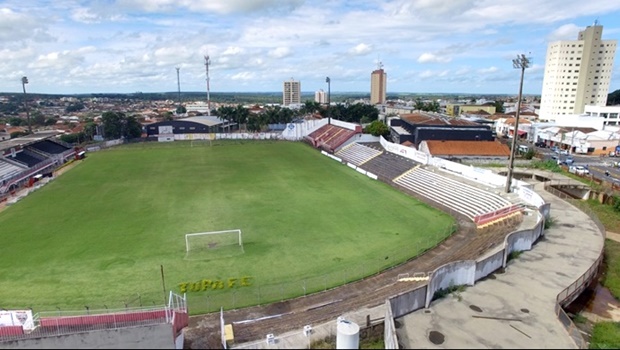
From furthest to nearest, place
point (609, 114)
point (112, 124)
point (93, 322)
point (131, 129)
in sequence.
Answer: point (131, 129) < point (609, 114) < point (112, 124) < point (93, 322)

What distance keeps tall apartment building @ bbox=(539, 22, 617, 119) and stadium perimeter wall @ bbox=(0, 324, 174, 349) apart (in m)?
108

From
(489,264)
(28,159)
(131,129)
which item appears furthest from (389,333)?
(131,129)

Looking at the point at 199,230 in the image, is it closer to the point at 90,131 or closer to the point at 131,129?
the point at 131,129

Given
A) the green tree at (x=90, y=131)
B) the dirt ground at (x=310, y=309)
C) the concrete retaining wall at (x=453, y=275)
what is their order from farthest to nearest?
the green tree at (x=90, y=131), the concrete retaining wall at (x=453, y=275), the dirt ground at (x=310, y=309)

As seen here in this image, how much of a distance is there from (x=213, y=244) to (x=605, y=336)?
18.6 metres

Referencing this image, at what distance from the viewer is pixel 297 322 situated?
14.4 meters

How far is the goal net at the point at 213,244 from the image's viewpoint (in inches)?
815

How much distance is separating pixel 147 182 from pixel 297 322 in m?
28.7

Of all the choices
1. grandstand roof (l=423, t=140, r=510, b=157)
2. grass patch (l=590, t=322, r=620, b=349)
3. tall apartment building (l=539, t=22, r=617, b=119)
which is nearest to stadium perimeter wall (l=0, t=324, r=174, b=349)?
grass patch (l=590, t=322, r=620, b=349)

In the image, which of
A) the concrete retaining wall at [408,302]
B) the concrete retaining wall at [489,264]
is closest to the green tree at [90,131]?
the concrete retaining wall at [408,302]

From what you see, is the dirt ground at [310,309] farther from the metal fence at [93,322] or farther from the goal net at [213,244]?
the goal net at [213,244]

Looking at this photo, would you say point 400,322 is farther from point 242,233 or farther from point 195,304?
point 242,233

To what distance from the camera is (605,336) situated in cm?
1384

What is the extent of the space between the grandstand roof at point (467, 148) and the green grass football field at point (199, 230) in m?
12.1
